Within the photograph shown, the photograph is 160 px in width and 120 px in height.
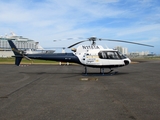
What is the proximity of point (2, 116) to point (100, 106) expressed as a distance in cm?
351

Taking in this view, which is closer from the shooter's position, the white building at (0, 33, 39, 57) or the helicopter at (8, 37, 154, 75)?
the helicopter at (8, 37, 154, 75)

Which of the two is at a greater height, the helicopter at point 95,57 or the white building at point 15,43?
the white building at point 15,43

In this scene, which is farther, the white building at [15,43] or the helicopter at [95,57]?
the white building at [15,43]

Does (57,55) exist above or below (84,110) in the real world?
above

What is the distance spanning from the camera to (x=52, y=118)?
5.78 m

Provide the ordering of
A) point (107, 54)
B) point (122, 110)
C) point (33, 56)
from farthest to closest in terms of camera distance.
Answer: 1. point (33, 56)
2. point (107, 54)
3. point (122, 110)

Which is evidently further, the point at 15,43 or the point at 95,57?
the point at 15,43

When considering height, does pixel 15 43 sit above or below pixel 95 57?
above

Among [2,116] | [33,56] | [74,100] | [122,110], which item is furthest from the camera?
[33,56]

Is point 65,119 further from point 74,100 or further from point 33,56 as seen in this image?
point 33,56

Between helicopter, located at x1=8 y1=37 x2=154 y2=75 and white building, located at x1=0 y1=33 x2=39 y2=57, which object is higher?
white building, located at x1=0 y1=33 x2=39 y2=57

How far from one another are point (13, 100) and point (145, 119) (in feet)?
18.5

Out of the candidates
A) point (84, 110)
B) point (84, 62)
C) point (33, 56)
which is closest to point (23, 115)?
point (84, 110)

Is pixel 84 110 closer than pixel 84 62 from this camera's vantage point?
Yes
